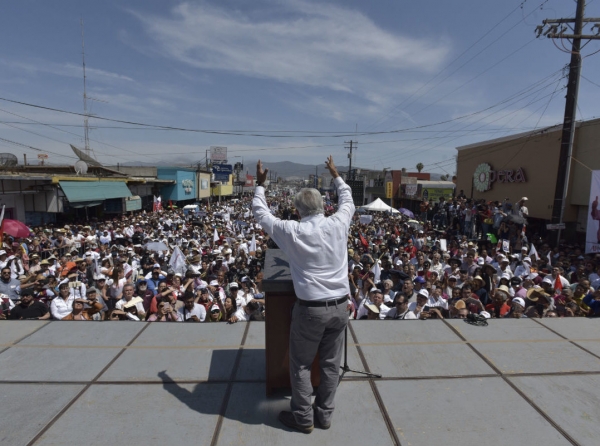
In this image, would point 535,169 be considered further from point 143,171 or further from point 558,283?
point 143,171

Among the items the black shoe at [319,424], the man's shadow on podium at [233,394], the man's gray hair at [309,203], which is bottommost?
the man's shadow on podium at [233,394]

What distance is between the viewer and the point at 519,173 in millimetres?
18328

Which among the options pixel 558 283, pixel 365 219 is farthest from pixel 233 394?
pixel 365 219

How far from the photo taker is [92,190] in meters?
20.6

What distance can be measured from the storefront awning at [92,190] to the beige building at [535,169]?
72.1 ft

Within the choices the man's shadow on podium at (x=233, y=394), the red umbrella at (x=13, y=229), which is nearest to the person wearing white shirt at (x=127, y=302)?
the man's shadow on podium at (x=233, y=394)

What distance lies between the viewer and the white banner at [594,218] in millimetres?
10453

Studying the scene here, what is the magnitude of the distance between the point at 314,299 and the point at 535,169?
18.9m

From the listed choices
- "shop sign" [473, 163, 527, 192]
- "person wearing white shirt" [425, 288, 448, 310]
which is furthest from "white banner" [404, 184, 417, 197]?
"person wearing white shirt" [425, 288, 448, 310]

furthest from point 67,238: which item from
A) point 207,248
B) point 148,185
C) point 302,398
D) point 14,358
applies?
point 148,185

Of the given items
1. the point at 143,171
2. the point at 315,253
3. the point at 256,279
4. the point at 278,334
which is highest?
the point at 143,171

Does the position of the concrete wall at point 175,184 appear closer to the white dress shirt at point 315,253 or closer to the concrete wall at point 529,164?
the concrete wall at point 529,164

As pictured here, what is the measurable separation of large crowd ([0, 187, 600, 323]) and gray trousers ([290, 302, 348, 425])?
128 centimetres

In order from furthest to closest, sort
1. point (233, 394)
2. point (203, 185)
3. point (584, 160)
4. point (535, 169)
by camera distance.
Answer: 1. point (203, 185)
2. point (535, 169)
3. point (584, 160)
4. point (233, 394)
